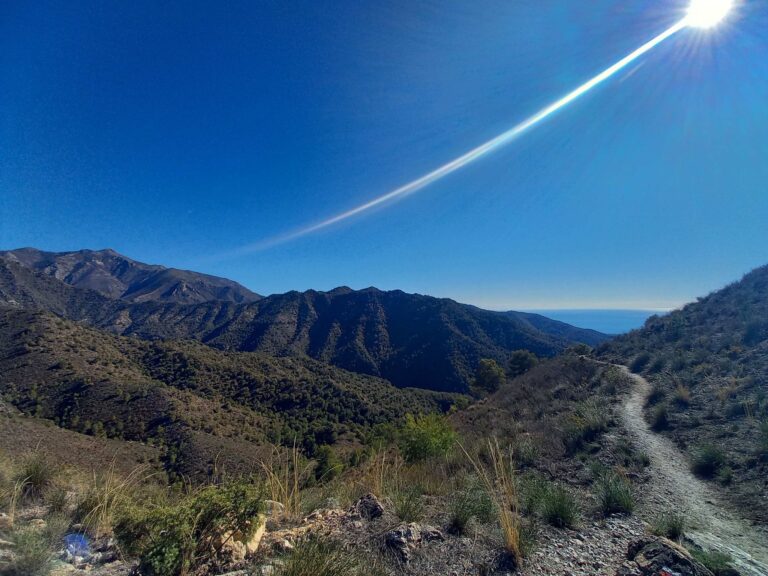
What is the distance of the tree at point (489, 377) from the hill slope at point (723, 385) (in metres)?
22.2

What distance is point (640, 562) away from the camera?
9.42ft

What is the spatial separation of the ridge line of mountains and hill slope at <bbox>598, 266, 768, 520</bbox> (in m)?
70.1

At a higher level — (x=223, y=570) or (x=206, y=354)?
(x=223, y=570)

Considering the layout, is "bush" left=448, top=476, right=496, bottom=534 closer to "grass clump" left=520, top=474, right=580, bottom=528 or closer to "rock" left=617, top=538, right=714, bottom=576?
"grass clump" left=520, top=474, right=580, bottom=528

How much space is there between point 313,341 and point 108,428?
A: 309ft

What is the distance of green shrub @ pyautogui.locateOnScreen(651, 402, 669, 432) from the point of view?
8.73 meters

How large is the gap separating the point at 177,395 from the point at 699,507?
46719mm

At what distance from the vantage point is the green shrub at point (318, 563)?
6.96 ft

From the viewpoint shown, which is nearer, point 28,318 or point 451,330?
point 28,318

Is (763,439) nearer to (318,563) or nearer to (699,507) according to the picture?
(699,507)

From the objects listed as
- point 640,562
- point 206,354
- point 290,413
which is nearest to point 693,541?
point 640,562

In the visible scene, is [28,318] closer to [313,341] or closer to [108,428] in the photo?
[108,428]

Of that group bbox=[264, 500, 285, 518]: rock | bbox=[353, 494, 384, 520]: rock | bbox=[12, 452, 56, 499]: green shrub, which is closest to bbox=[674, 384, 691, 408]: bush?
bbox=[353, 494, 384, 520]: rock

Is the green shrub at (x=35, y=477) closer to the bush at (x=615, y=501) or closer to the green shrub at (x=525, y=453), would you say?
the bush at (x=615, y=501)
